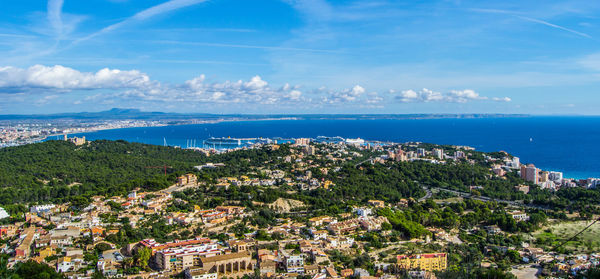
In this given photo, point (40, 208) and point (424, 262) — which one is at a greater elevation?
point (40, 208)

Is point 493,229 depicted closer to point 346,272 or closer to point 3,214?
point 346,272

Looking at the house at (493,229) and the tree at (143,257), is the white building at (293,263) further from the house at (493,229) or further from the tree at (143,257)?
the house at (493,229)

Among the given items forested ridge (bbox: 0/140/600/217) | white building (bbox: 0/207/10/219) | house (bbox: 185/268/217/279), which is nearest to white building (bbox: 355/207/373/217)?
forested ridge (bbox: 0/140/600/217)

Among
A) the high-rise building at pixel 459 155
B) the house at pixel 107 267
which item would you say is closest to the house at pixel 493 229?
the house at pixel 107 267

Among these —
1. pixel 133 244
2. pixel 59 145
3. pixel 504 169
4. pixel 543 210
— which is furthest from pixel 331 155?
pixel 133 244

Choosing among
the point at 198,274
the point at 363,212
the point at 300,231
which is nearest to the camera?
the point at 198,274

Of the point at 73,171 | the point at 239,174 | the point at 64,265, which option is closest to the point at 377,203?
the point at 239,174
